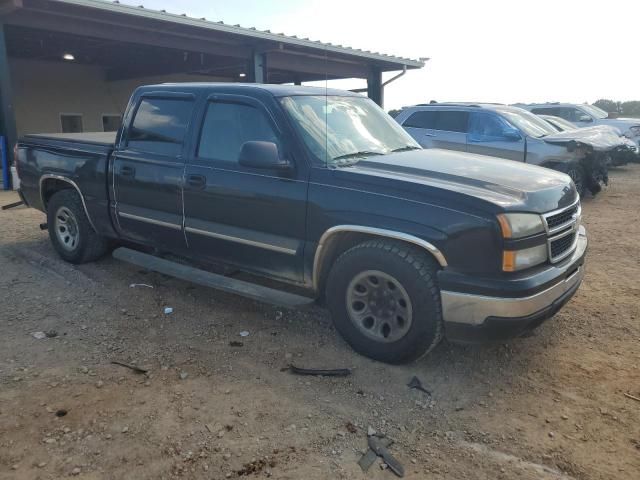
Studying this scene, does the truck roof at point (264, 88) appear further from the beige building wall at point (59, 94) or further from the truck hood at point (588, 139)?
the beige building wall at point (59, 94)

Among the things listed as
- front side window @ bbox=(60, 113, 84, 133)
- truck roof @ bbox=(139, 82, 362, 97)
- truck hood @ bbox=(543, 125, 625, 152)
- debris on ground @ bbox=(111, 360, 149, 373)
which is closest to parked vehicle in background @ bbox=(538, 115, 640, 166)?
truck hood @ bbox=(543, 125, 625, 152)

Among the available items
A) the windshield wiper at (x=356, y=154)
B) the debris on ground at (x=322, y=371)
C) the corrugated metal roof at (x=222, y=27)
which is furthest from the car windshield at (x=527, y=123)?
the debris on ground at (x=322, y=371)

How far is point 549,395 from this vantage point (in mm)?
3346

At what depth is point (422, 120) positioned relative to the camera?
36.6 feet

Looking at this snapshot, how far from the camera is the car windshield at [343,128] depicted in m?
3.99

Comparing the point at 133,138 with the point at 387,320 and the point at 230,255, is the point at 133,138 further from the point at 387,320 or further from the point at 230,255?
the point at 387,320

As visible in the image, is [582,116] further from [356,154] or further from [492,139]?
[356,154]

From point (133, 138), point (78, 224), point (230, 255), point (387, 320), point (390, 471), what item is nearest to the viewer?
point (390, 471)

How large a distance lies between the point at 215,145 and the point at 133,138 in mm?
1114

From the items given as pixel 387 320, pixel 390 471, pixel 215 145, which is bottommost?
pixel 390 471

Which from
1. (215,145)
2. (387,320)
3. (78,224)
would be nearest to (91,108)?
(78,224)

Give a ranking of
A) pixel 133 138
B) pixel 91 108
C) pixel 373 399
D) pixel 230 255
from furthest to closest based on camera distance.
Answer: pixel 91 108 → pixel 133 138 → pixel 230 255 → pixel 373 399

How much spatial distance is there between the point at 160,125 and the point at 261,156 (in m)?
1.56

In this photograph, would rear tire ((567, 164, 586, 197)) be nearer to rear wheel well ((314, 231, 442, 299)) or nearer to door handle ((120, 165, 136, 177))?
rear wheel well ((314, 231, 442, 299))
